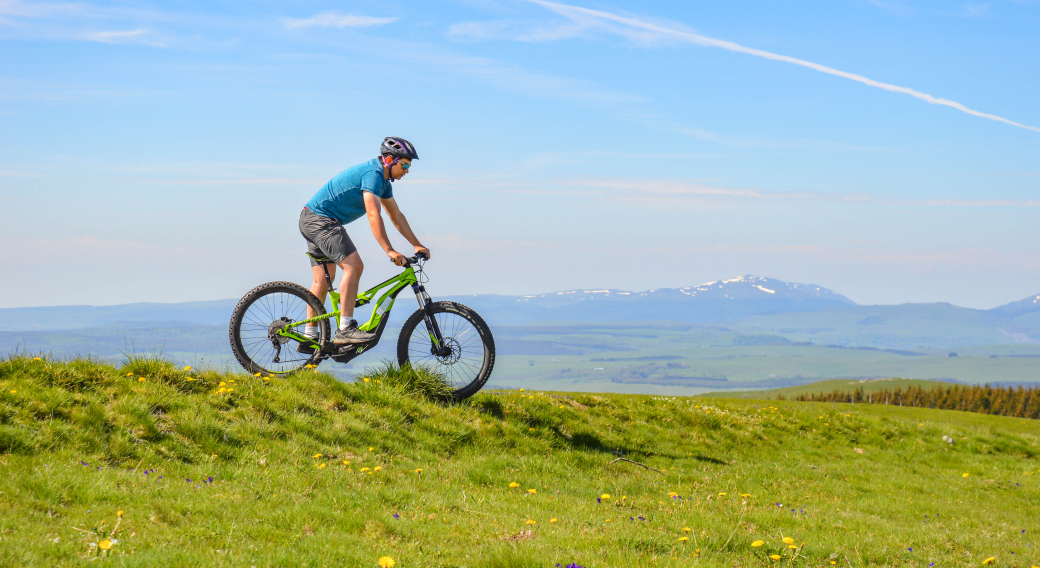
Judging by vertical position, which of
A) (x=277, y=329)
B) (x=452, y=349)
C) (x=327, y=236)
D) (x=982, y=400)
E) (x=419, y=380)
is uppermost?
(x=327, y=236)

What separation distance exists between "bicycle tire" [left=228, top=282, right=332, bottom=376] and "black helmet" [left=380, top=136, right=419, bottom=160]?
9.85 ft

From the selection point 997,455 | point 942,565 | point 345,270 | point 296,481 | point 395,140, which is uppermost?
point 395,140

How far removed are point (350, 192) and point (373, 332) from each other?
2421mm

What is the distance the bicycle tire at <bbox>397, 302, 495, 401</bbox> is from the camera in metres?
11.9

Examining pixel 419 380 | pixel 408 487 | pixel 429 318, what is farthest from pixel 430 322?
pixel 408 487

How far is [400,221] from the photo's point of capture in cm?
1213

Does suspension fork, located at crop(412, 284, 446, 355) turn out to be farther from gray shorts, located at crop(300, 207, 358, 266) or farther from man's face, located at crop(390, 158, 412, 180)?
man's face, located at crop(390, 158, 412, 180)

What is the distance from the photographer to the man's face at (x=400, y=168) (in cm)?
1157

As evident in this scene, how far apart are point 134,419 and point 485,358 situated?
5.47 m

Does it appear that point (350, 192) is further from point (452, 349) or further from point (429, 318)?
point (452, 349)

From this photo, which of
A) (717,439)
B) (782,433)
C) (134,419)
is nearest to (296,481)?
(134,419)

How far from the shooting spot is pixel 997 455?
20797 mm

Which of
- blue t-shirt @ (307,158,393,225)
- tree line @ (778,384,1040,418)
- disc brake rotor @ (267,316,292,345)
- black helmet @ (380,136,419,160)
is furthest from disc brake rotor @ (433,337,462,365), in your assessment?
tree line @ (778,384,1040,418)

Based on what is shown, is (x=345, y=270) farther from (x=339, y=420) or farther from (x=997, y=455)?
(x=997, y=455)
